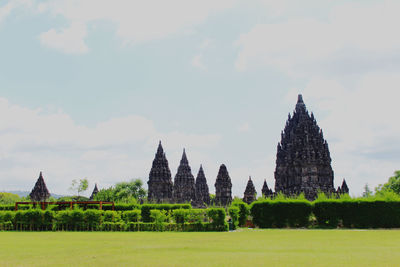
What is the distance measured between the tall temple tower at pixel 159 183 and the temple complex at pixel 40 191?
20441 mm

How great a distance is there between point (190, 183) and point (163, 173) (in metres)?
7.32

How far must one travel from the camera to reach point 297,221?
3319 centimetres

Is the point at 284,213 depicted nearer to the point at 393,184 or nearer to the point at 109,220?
the point at 109,220

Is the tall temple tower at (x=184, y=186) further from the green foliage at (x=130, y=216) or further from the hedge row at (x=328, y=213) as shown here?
the green foliage at (x=130, y=216)

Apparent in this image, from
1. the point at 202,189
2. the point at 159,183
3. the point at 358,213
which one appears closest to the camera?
the point at 358,213

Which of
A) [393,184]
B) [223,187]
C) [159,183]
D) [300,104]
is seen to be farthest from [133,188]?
[393,184]

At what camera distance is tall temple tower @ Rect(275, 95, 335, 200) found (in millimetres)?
64562

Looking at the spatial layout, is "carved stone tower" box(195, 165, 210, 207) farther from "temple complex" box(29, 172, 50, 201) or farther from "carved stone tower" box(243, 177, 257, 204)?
"temple complex" box(29, 172, 50, 201)

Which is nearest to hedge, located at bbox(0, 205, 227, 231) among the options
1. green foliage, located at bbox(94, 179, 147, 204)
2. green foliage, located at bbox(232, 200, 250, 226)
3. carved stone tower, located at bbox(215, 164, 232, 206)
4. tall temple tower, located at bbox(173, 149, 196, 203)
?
green foliage, located at bbox(232, 200, 250, 226)

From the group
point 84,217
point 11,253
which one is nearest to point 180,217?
point 84,217

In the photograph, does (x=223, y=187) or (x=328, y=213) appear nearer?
(x=328, y=213)

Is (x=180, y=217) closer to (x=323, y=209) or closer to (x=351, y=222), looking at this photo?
(x=323, y=209)

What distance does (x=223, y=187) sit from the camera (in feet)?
237

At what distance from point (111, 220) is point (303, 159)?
42.3 m
